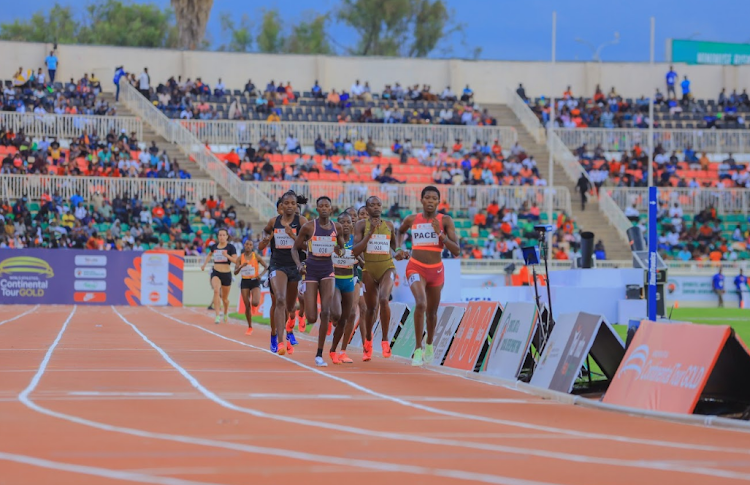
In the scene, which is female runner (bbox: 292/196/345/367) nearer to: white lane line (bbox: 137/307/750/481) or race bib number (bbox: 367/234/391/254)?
race bib number (bbox: 367/234/391/254)

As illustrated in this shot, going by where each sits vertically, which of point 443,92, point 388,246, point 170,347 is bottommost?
point 170,347

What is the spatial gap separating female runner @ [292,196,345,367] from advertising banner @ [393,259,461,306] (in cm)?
1694

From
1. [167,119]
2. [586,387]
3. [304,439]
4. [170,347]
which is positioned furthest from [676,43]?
[304,439]

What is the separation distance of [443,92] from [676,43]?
54.8 ft

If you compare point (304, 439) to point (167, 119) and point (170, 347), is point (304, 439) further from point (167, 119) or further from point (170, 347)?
point (167, 119)

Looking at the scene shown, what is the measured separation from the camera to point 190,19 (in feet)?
212

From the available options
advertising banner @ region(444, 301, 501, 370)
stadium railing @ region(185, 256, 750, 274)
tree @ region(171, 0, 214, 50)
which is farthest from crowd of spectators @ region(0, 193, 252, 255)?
advertising banner @ region(444, 301, 501, 370)

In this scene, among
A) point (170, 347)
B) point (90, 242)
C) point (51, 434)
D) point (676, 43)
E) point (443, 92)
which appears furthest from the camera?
point (676, 43)

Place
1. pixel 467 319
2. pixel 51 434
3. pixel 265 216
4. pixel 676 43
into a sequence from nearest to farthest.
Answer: pixel 51 434, pixel 467 319, pixel 265 216, pixel 676 43

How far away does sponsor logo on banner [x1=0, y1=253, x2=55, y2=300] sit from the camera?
41.5 meters

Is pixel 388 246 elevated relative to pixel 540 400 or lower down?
elevated

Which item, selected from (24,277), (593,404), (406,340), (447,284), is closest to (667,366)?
(593,404)

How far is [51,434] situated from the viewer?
27.6ft

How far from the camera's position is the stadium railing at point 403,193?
Result: 155ft
